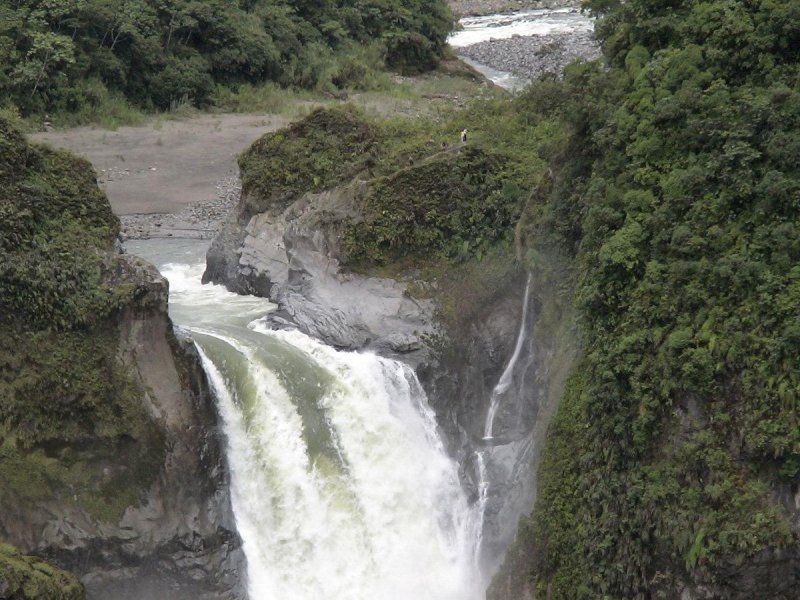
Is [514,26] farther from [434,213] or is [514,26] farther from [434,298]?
[434,298]

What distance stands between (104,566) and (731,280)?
1129 centimetres

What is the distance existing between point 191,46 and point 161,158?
33.7 feet

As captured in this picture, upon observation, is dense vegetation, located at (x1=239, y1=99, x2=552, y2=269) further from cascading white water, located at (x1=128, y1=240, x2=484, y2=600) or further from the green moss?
the green moss

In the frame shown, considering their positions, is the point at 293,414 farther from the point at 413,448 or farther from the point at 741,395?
the point at 741,395

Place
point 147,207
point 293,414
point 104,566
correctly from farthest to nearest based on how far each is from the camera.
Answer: point 147,207, point 293,414, point 104,566

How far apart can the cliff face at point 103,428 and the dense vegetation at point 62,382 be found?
0.02 m

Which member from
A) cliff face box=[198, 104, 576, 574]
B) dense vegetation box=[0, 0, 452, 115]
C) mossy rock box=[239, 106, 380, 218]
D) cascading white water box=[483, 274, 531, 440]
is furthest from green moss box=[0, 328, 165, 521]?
dense vegetation box=[0, 0, 452, 115]

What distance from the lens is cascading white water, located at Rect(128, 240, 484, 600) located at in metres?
18.0

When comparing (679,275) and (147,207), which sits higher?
(679,275)

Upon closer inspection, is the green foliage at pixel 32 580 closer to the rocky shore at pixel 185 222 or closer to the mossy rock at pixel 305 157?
the mossy rock at pixel 305 157

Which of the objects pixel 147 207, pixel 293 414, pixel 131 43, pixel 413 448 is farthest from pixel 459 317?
pixel 131 43

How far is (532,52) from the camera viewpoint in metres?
53.8

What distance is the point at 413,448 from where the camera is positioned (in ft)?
64.6

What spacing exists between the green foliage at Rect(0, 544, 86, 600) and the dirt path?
18719 millimetres
